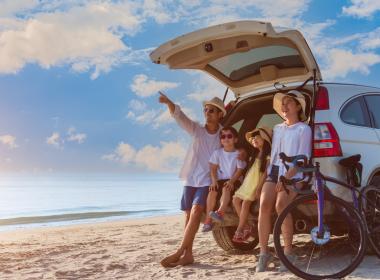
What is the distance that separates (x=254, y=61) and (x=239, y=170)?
1376 mm

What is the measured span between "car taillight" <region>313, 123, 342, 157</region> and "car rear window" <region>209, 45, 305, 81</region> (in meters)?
0.99

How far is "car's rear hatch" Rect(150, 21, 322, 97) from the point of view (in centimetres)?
572

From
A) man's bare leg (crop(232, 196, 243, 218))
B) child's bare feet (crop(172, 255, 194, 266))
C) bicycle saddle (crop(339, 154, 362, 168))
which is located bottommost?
child's bare feet (crop(172, 255, 194, 266))

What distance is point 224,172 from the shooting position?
6.25 meters

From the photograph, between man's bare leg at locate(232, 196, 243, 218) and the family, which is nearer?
the family

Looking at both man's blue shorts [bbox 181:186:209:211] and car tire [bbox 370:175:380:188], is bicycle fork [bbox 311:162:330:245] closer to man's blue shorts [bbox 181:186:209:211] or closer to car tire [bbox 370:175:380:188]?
car tire [bbox 370:175:380:188]

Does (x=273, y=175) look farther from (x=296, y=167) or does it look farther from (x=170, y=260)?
(x=170, y=260)

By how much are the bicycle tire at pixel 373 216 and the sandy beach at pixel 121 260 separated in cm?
26

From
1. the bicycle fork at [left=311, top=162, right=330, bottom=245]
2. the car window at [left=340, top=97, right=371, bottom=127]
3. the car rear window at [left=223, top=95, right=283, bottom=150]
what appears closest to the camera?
the bicycle fork at [left=311, top=162, right=330, bottom=245]

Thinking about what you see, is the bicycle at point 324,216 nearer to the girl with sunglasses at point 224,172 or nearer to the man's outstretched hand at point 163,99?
the girl with sunglasses at point 224,172

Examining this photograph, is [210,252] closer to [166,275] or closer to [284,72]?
[166,275]

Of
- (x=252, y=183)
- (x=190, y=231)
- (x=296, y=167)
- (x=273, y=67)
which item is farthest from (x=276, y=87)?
(x=190, y=231)

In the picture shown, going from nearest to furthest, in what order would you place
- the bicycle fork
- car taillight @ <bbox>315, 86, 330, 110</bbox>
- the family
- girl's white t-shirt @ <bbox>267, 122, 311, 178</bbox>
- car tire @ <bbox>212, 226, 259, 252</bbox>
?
1. the bicycle fork
2. girl's white t-shirt @ <bbox>267, 122, 311, 178</bbox>
3. the family
4. car taillight @ <bbox>315, 86, 330, 110</bbox>
5. car tire @ <bbox>212, 226, 259, 252</bbox>

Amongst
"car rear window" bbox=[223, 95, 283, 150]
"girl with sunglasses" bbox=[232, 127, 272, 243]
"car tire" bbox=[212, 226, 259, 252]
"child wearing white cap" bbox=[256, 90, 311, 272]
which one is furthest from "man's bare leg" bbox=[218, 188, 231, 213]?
"car tire" bbox=[212, 226, 259, 252]
